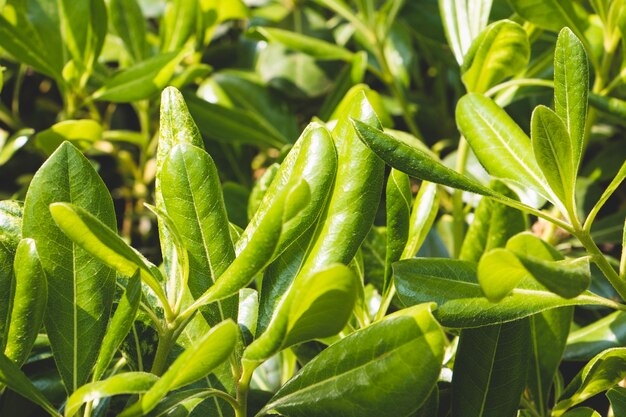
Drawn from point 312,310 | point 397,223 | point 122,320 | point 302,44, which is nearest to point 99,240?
point 122,320

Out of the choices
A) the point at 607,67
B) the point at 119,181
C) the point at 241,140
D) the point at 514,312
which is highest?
the point at 607,67

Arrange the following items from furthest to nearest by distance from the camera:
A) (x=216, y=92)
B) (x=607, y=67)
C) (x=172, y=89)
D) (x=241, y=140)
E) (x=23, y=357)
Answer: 1. (x=216, y=92)
2. (x=241, y=140)
3. (x=607, y=67)
4. (x=172, y=89)
5. (x=23, y=357)

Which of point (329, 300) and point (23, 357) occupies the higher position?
point (329, 300)

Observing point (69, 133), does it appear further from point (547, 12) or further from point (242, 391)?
point (547, 12)

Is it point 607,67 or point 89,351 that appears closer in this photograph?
point 89,351

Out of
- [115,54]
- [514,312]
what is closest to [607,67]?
[514,312]

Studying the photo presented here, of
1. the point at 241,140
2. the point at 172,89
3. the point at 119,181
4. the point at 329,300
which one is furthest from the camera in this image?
the point at 119,181

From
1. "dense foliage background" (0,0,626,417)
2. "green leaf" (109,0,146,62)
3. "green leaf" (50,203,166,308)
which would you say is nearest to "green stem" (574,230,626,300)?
"dense foliage background" (0,0,626,417)

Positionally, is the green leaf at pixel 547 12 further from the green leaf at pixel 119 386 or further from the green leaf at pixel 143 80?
the green leaf at pixel 119 386

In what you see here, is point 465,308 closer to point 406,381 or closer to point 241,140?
point 406,381
